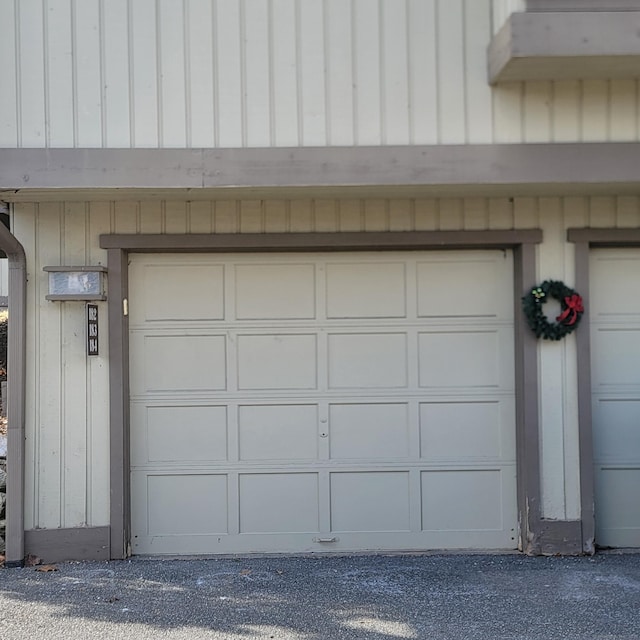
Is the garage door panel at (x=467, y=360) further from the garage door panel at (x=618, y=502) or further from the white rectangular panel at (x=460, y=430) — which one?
the garage door panel at (x=618, y=502)

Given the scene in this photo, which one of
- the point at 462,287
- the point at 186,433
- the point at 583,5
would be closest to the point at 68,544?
the point at 186,433

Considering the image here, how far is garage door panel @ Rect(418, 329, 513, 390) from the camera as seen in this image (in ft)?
18.4

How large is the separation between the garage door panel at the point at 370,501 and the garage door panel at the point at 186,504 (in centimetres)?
84

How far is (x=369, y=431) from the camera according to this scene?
5.58m

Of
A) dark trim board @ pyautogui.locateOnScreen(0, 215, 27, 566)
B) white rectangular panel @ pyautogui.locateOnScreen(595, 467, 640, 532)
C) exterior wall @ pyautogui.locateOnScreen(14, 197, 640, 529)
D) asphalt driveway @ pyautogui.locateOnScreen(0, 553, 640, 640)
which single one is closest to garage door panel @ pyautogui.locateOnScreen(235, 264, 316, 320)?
exterior wall @ pyautogui.locateOnScreen(14, 197, 640, 529)

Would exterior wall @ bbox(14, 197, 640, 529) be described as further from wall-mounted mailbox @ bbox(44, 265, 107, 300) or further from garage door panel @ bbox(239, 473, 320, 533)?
garage door panel @ bbox(239, 473, 320, 533)

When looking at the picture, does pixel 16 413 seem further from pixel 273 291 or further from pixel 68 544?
pixel 273 291

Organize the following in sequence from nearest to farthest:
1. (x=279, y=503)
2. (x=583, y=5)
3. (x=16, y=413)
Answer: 1. (x=583, y=5)
2. (x=16, y=413)
3. (x=279, y=503)

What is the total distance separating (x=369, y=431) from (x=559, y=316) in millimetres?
1595

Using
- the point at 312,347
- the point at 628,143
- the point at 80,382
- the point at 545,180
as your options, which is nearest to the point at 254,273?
the point at 312,347

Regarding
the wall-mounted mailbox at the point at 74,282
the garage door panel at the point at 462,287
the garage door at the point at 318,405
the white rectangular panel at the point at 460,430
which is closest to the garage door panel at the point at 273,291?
the garage door at the point at 318,405

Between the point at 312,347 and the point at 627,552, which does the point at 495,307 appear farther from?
the point at 627,552

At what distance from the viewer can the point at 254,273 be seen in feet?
18.3

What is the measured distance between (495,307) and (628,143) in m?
1.46
